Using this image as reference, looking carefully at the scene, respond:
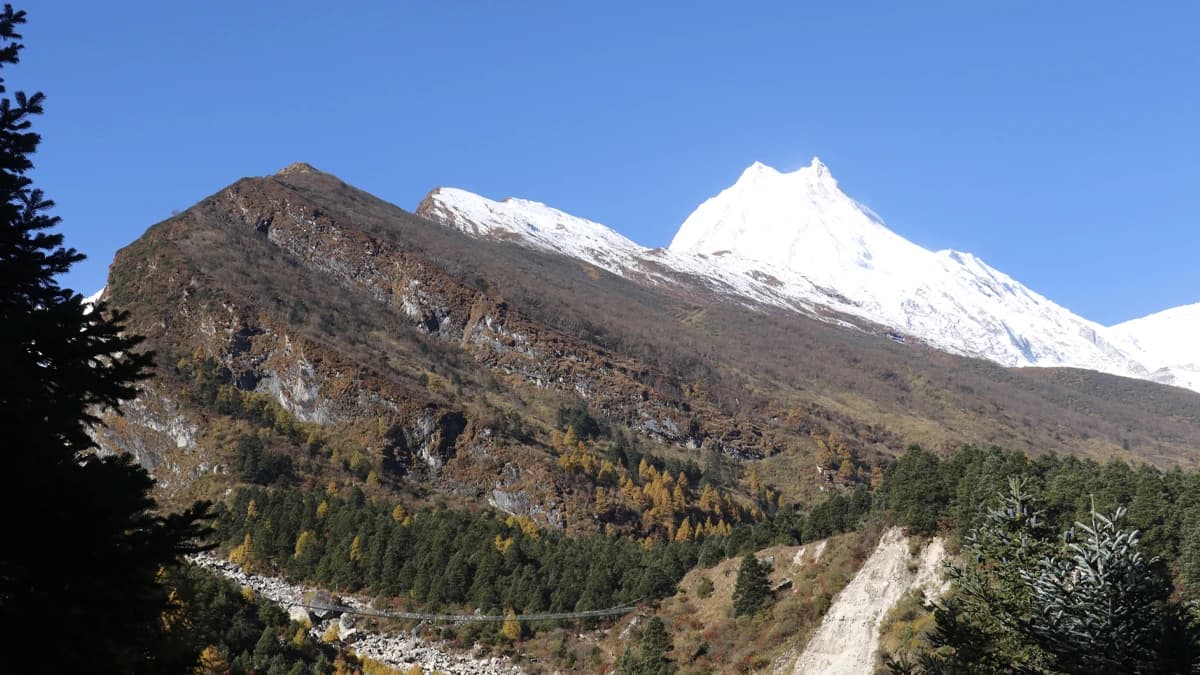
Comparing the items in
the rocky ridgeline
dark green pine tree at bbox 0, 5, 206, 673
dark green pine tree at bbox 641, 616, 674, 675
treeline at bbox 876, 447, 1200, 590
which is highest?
treeline at bbox 876, 447, 1200, 590

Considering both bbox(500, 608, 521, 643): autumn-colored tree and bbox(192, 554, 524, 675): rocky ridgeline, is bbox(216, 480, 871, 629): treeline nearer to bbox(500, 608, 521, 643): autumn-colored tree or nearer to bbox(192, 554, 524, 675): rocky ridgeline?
bbox(192, 554, 524, 675): rocky ridgeline

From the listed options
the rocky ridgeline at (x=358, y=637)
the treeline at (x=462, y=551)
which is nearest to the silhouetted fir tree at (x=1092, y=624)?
the treeline at (x=462, y=551)

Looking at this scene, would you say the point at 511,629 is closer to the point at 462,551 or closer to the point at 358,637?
the point at 462,551

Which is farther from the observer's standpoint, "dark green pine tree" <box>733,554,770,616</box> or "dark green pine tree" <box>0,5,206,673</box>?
"dark green pine tree" <box>733,554,770,616</box>

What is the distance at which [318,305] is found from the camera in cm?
16800

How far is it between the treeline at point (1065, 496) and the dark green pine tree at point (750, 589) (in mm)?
10279

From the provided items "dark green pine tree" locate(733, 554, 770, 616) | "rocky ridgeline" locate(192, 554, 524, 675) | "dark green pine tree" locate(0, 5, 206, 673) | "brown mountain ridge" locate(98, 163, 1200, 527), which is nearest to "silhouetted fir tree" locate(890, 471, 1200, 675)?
"dark green pine tree" locate(0, 5, 206, 673)

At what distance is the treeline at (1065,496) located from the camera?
44125 mm

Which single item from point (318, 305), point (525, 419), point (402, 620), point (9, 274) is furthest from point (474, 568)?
point (318, 305)

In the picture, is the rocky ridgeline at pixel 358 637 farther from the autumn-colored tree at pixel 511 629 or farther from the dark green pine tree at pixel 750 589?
the dark green pine tree at pixel 750 589

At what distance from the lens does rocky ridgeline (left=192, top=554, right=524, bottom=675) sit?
3027 inches

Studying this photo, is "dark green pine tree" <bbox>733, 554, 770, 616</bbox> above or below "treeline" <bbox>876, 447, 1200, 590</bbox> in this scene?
below

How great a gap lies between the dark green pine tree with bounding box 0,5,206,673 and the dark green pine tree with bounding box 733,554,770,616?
5125 centimetres

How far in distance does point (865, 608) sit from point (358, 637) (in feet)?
171
